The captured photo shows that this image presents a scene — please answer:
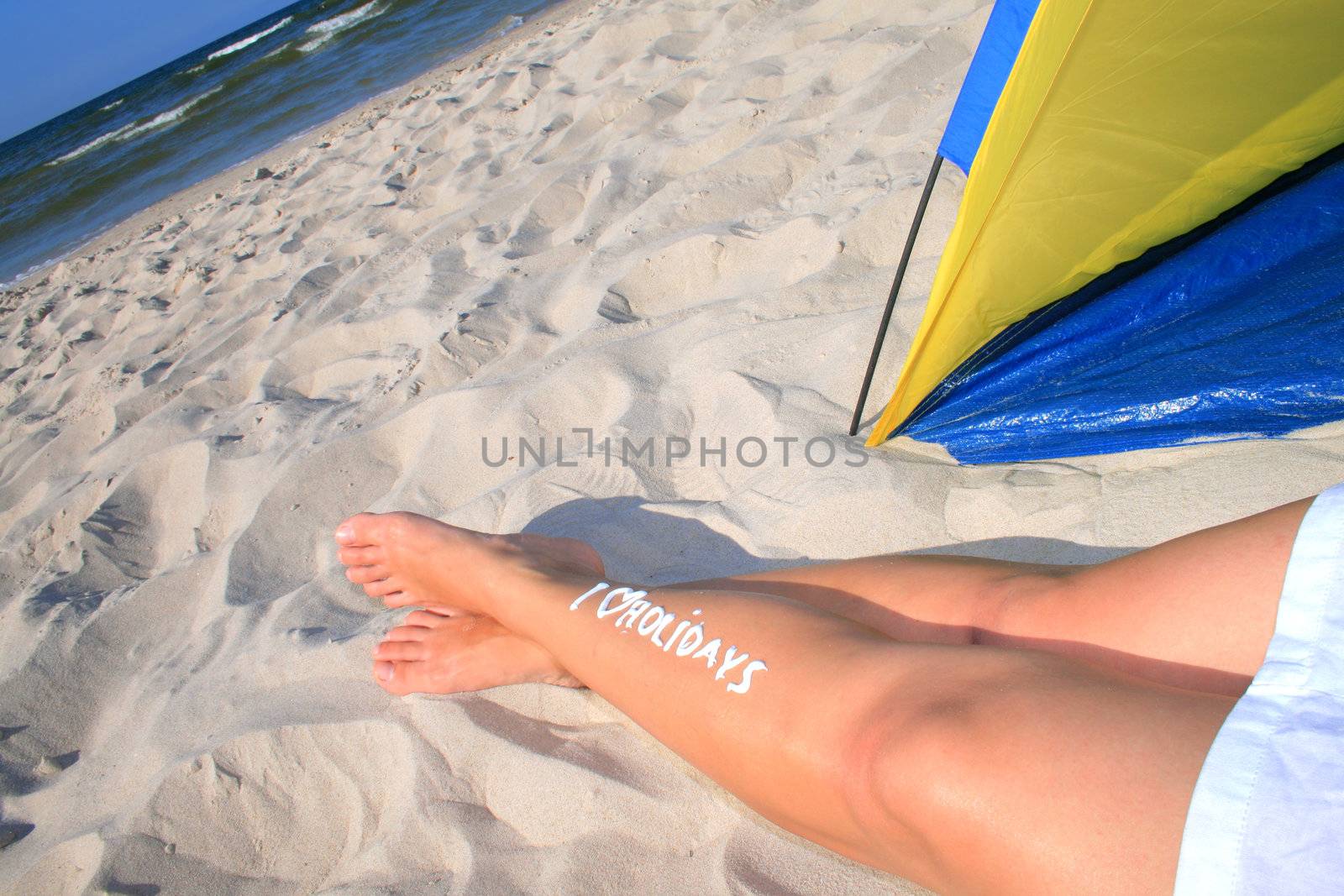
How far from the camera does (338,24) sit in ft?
34.0

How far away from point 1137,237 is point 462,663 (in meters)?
1.23

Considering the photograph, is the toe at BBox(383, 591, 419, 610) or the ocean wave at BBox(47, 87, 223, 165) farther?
the ocean wave at BBox(47, 87, 223, 165)

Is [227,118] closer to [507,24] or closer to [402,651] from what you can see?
[507,24]

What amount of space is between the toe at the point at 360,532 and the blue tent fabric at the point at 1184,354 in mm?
960

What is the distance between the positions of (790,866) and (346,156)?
168 inches

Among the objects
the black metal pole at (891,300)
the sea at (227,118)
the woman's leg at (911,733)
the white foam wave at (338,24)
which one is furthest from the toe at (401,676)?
the white foam wave at (338,24)

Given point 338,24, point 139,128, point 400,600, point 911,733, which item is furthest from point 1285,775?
point 338,24

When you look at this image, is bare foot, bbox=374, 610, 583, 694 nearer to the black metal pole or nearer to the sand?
the sand

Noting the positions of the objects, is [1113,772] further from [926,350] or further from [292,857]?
[292,857]

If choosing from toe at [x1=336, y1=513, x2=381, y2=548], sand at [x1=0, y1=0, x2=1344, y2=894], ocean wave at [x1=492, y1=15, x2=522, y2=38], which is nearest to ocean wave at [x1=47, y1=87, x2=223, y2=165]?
ocean wave at [x1=492, y1=15, x2=522, y2=38]

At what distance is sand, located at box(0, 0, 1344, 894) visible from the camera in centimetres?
112

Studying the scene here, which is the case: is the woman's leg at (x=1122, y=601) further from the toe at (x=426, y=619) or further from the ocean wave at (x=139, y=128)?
the ocean wave at (x=139, y=128)

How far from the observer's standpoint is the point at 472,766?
1.16 m

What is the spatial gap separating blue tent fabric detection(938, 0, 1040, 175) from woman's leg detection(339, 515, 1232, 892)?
0.82 m
